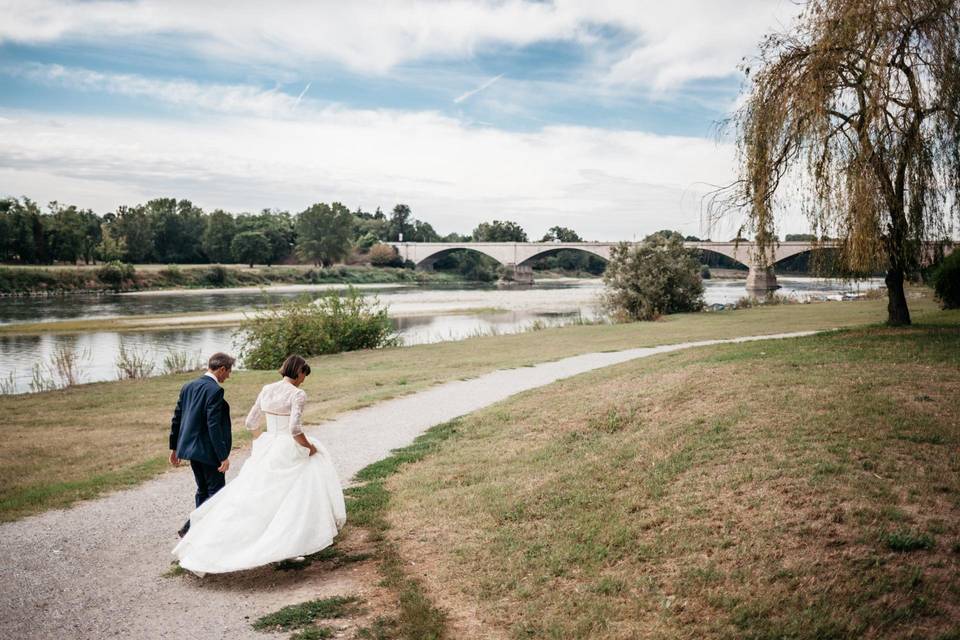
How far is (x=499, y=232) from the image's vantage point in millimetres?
171250

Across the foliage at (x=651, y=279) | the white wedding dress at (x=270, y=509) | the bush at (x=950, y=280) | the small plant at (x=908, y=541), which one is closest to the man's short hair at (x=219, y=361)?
the white wedding dress at (x=270, y=509)

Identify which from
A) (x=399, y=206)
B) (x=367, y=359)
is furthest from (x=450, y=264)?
(x=367, y=359)

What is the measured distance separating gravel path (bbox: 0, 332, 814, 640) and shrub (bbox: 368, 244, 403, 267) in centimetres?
11384

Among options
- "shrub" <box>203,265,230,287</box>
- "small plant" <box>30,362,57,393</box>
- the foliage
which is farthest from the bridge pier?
"small plant" <box>30,362,57,393</box>

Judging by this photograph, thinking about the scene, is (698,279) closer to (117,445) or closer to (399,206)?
(117,445)

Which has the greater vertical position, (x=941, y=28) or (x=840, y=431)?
(x=941, y=28)

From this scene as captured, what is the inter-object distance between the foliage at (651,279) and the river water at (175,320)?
4074mm

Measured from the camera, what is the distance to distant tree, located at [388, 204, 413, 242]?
17325 cm

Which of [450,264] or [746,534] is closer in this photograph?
[746,534]

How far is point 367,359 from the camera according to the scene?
25141mm

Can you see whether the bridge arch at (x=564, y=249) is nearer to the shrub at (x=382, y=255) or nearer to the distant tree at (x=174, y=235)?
the shrub at (x=382, y=255)

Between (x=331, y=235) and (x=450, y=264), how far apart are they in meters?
28.6

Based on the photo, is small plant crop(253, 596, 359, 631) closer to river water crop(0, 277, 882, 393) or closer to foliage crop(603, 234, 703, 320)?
river water crop(0, 277, 882, 393)

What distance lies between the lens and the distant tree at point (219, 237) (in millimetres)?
113188
